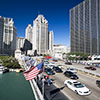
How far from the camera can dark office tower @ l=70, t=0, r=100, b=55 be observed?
447 feet

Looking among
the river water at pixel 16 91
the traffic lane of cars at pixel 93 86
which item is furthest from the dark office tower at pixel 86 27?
the river water at pixel 16 91

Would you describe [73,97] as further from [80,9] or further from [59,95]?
[80,9]

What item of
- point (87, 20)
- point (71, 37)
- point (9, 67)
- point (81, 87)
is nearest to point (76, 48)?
point (71, 37)

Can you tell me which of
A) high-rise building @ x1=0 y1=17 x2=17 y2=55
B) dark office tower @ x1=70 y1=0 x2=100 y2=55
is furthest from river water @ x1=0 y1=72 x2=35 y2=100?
high-rise building @ x1=0 y1=17 x2=17 y2=55

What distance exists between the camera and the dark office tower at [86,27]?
447ft

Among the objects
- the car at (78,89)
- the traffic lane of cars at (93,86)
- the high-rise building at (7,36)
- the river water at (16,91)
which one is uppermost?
the high-rise building at (7,36)

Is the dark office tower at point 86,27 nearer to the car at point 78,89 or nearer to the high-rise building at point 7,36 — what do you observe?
the high-rise building at point 7,36

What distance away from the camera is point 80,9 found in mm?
159875

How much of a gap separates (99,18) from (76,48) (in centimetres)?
5555

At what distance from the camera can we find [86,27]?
493 ft

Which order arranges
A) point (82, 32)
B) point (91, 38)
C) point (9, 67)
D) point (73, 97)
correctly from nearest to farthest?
1. point (73, 97)
2. point (9, 67)
3. point (91, 38)
4. point (82, 32)

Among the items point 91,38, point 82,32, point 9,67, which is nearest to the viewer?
point 9,67

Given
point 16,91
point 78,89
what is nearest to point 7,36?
point 16,91

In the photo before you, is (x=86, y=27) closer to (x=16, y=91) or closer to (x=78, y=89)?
(x=16, y=91)
